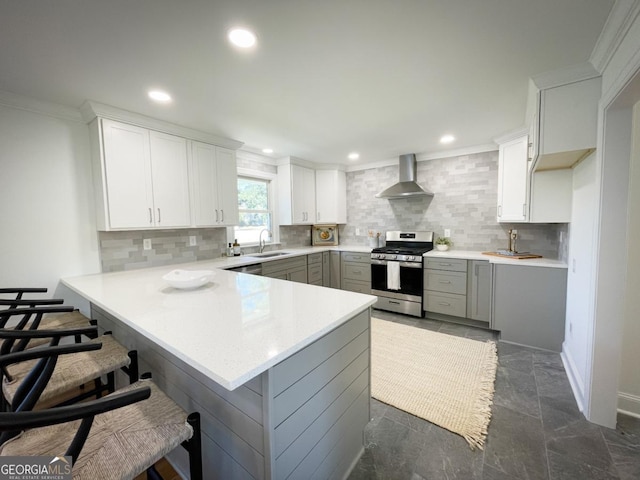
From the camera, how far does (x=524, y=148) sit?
297 cm

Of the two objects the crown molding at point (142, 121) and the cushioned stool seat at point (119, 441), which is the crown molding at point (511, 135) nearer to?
the crown molding at point (142, 121)

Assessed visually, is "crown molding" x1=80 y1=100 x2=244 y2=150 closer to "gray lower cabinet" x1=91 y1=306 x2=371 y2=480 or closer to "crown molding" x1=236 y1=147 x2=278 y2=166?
"crown molding" x1=236 y1=147 x2=278 y2=166

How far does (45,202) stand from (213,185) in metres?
1.43

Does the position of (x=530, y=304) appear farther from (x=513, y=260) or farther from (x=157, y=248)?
(x=157, y=248)

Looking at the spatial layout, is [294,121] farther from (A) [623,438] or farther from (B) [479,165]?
(A) [623,438]

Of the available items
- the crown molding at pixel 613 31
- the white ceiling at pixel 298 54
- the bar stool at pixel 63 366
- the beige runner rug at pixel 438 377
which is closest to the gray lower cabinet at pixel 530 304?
the beige runner rug at pixel 438 377

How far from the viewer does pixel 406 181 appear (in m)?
4.11

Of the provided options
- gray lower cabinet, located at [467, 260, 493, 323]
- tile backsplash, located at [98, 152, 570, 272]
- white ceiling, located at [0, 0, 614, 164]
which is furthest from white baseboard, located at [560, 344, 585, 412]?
white ceiling, located at [0, 0, 614, 164]

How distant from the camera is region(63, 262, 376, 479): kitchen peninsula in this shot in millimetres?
927

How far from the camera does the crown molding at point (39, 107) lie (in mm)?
2035

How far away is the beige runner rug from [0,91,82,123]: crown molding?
3.54 meters

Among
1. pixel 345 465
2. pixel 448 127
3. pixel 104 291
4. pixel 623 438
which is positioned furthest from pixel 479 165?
pixel 104 291

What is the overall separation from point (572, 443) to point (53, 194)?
Answer: 4.23 metres

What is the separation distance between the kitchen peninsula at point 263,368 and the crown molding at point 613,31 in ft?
6.10
